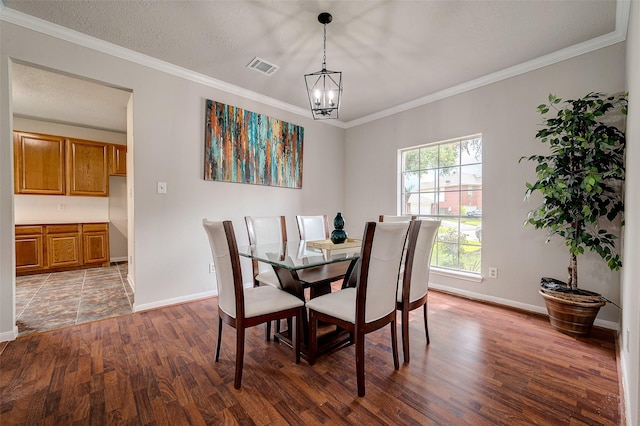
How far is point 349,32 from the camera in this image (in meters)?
2.36

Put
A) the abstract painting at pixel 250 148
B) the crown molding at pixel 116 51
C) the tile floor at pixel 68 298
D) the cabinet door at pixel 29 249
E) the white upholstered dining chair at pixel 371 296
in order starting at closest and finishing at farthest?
1. the white upholstered dining chair at pixel 371 296
2. the crown molding at pixel 116 51
3. the tile floor at pixel 68 298
4. the abstract painting at pixel 250 148
5. the cabinet door at pixel 29 249

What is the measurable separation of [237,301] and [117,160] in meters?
5.08

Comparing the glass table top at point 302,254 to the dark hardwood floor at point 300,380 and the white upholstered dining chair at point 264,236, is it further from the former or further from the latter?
the dark hardwood floor at point 300,380

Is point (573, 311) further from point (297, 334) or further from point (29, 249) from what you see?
point (29, 249)

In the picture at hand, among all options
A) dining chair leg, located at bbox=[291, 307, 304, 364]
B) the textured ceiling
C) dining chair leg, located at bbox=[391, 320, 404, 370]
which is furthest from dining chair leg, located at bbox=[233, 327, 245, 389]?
the textured ceiling

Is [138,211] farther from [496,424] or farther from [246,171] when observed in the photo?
[496,424]

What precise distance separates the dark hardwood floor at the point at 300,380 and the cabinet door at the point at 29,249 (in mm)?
2907

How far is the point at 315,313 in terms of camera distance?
1.80m

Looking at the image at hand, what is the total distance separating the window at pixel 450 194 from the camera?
3.32 m

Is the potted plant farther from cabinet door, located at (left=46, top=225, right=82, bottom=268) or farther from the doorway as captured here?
cabinet door, located at (left=46, top=225, right=82, bottom=268)

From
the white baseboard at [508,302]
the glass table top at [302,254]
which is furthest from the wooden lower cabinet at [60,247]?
the white baseboard at [508,302]

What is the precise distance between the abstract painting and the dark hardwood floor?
1866 mm

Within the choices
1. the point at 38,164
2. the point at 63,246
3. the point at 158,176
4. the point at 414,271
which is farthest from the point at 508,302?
the point at 38,164

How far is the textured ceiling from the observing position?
208cm
